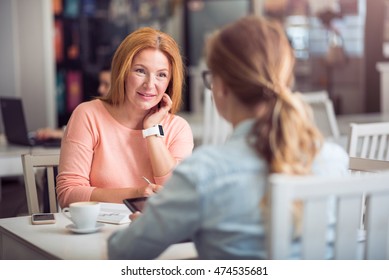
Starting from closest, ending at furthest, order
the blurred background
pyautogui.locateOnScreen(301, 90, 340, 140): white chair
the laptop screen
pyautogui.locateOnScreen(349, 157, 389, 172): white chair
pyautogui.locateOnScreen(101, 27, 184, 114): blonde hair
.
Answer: pyautogui.locateOnScreen(349, 157, 389, 172): white chair
pyautogui.locateOnScreen(101, 27, 184, 114): blonde hair
the laptop screen
pyautogui.locateOnScreen(301, 90, 340, 140): white chair
the blurred background

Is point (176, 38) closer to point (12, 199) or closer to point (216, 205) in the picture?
point (12, 199)

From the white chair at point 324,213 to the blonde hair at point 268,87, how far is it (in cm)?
5

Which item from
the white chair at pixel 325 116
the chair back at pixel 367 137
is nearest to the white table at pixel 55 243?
Answer: the chair back at pixel 367 137

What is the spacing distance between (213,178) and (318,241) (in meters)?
0.20

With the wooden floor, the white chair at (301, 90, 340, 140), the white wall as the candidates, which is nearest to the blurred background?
the white wall

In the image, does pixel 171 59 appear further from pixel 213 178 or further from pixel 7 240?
pixel 213 178

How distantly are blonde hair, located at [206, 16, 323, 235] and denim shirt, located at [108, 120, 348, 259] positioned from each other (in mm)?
26

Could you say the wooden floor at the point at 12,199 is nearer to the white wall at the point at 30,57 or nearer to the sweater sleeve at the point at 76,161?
the white wall at the point at 30,57

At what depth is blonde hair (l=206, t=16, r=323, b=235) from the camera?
47.6 inches

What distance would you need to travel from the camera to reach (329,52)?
24.4 ft

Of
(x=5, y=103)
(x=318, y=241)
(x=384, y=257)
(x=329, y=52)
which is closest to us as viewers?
(x=318, y=241)

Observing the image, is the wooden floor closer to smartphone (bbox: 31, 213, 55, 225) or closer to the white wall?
the white wall

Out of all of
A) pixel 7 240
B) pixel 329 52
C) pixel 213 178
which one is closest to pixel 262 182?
pixel 213 178
